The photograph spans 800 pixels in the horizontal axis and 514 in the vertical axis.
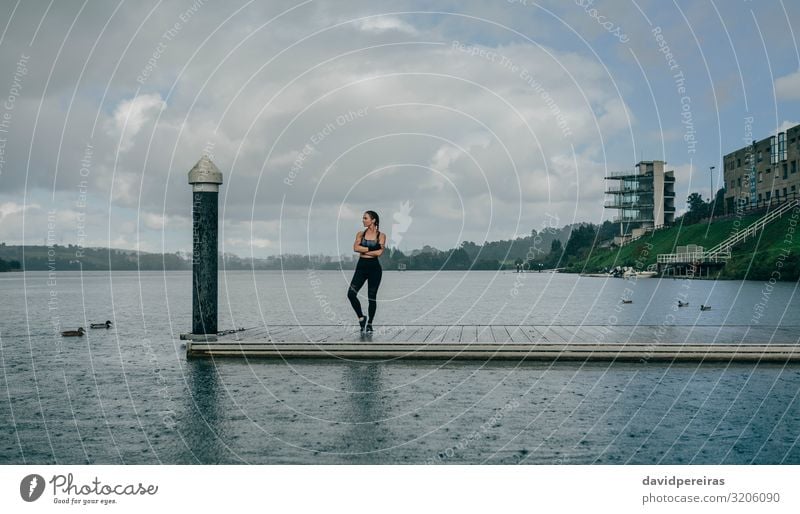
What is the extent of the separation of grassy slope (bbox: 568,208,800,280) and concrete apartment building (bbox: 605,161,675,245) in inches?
333

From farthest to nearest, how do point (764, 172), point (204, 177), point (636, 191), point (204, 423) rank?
point (636, 191)
point (764, 172)
point (204, 177)
point (204, 423)

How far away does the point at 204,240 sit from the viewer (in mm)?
17859

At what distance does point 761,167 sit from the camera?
374 feet

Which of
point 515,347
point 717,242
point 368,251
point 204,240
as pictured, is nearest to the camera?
point 368,251

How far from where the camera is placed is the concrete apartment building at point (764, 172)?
102 metres

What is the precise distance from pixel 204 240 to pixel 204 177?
159cm

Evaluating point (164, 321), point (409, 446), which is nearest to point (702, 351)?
point (409, 446)

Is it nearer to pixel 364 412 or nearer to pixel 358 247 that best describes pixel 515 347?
pixel 358 247

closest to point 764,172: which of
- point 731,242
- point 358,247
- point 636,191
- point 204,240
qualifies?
point 731,242

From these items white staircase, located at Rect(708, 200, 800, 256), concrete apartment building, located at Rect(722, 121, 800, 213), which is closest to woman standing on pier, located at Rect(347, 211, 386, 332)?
white staircase, located at Rect(708, 200, 800, 256)

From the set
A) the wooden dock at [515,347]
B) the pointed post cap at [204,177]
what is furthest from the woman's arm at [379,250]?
the pointed post cap at [204,177]

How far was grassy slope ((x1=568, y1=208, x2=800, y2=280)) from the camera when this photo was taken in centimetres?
8100

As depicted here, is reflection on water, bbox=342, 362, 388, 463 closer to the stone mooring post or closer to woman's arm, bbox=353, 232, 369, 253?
woman's arm, bbox=353, 232, 369, 253

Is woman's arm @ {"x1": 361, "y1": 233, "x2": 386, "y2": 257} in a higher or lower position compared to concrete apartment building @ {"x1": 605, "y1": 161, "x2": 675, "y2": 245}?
lower
